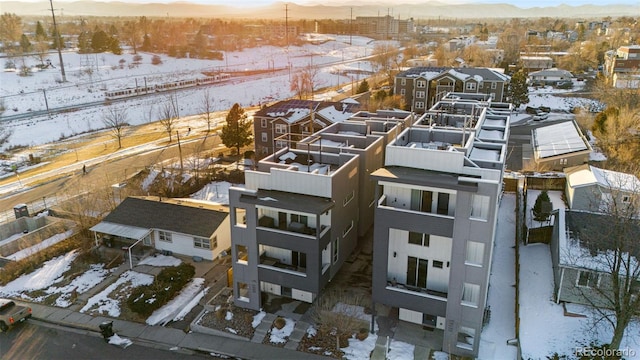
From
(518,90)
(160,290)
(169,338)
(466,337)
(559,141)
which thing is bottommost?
(169,338)

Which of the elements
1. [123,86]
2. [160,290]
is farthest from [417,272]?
[123,86]

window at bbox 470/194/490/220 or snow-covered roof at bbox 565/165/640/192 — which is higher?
window at bbox 470/194/490/220

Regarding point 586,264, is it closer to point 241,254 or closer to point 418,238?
point 418,238

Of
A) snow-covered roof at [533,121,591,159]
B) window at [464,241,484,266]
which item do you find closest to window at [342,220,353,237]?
window at [464,241,484,266]

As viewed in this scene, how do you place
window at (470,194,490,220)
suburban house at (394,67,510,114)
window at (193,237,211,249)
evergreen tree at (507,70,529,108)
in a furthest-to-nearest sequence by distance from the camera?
evergreen tree at (507,70,529,108) < suburban house at (394,67,510,114) < window at (193,237,211,249) < window at (470,194,490,220)

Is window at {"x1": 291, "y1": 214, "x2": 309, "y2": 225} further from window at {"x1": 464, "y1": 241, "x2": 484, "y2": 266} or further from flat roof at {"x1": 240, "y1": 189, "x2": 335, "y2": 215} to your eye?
window at {"x1": 464, "y1": 241, "x2": 484, "y2": 266}
